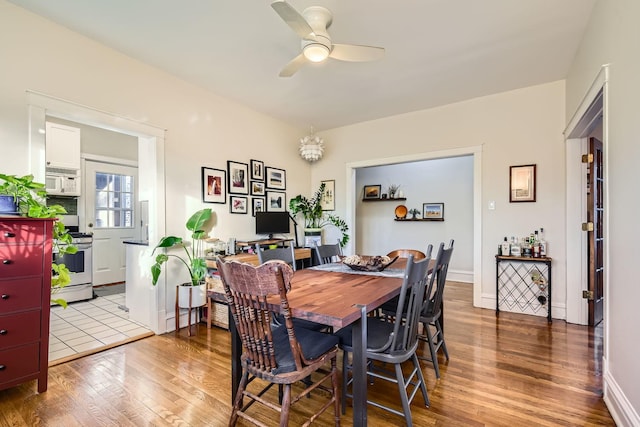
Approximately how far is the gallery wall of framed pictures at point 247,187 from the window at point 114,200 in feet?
9.11

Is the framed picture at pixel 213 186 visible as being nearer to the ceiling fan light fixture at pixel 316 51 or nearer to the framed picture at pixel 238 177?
the framed picture at pixel 238 177

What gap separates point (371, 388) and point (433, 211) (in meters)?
4.25

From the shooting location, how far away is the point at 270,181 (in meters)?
4.49

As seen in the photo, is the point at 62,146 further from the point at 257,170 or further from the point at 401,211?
the point at 401,211

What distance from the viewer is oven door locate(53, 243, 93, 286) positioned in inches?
164

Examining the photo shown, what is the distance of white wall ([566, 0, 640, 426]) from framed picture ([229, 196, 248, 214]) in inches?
140

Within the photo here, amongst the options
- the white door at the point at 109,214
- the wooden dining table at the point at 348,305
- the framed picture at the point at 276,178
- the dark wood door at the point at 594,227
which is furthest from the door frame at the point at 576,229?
the white door at the point at 109,214

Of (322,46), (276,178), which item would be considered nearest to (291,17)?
(322,46)

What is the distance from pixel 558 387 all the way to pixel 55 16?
14.9 feet

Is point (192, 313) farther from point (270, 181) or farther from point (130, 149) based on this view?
point (130, 149)

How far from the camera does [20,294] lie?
196cm

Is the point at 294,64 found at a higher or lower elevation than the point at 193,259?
higher

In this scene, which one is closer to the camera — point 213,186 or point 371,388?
point 371,388

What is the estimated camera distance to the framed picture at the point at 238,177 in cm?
391
